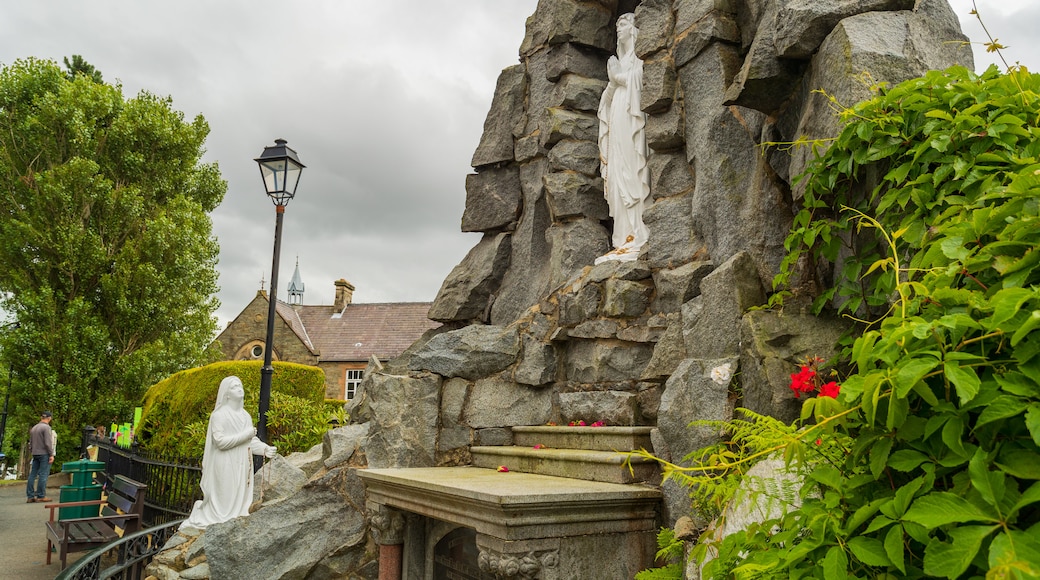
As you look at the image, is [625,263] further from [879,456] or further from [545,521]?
[879,456]

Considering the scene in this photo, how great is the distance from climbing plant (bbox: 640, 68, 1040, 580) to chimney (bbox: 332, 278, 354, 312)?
35.9 m

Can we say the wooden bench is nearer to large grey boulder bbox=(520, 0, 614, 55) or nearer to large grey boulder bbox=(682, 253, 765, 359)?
large grey boulder bbox=(682, 253, 765, 359)

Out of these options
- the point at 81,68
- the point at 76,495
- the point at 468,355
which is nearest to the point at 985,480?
the point at 468,355

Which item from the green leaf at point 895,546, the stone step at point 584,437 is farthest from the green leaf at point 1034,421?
the stone step at point 584,437

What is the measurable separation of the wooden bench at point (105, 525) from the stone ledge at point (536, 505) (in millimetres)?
4875

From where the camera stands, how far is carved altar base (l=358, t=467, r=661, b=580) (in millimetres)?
4078

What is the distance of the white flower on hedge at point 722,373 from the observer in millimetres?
4250

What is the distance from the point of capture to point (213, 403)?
541 inches

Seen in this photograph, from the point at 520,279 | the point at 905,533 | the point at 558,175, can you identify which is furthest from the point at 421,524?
the point at 905,533

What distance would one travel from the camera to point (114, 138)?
21.0 meters

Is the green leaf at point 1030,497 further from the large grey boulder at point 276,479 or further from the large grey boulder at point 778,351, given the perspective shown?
the large grey boulder at point 276,479

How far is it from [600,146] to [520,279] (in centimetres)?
182

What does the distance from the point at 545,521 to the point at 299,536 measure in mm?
3438

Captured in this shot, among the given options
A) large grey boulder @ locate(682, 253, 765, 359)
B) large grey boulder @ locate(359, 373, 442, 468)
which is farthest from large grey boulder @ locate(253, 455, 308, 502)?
large grey boulder @ locate(682, 253, 765, 359)
